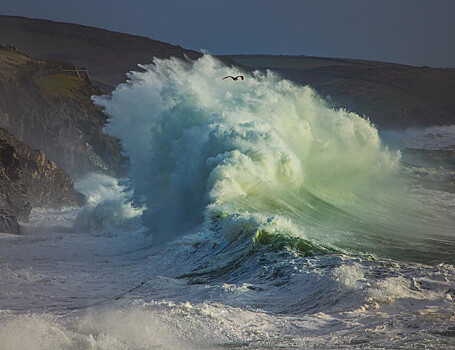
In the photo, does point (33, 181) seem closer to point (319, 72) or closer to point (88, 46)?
point (88, 46)

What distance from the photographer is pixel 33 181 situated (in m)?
27.8

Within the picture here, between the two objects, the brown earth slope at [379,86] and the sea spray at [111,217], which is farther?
the brown earth slope at [379,86]

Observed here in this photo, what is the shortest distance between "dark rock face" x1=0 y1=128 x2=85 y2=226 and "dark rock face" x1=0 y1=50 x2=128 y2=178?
6.60 m

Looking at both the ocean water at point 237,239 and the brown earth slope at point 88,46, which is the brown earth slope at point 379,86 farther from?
the ocean water at point 237,239

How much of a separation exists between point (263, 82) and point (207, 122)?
5.38 m

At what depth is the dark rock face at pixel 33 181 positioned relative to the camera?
24.0 meters

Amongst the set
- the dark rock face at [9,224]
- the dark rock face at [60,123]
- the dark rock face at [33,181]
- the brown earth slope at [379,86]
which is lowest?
the dark rock face at [9,224]

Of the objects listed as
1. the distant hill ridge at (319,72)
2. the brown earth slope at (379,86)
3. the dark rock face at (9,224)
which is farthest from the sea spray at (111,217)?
the brown earth slope at (379,86)

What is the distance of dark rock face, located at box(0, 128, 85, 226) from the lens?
24.0 metres

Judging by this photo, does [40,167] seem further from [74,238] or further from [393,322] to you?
[393,322]

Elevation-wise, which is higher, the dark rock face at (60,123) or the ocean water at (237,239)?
the dark rock face at (60,123)

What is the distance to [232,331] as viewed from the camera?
910 cm

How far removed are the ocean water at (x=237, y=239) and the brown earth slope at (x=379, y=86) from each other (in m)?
46.3

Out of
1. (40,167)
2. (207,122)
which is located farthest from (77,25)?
(207,122)
